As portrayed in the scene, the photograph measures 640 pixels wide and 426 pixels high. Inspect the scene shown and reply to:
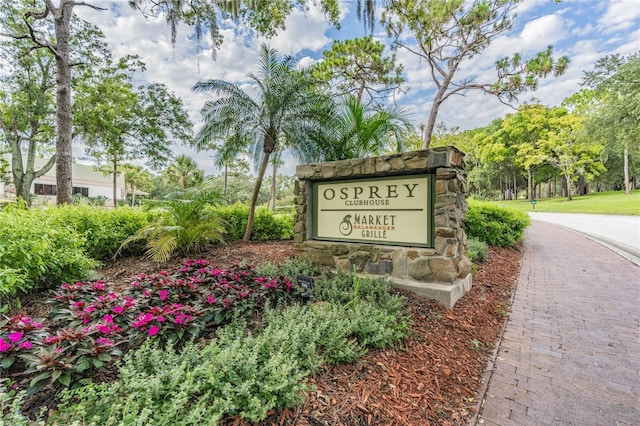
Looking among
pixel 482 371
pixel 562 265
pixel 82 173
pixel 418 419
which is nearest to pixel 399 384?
pixel 418 419

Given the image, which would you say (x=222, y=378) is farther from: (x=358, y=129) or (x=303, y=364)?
(x=358, y=129)

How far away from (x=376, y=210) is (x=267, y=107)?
385 cm

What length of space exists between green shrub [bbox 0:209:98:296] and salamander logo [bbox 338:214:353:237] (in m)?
3.20

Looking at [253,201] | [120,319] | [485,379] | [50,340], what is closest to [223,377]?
[50,340]

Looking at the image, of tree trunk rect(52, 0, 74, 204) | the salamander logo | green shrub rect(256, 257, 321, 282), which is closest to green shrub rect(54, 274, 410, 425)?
green shrub rect(256, 257, 321, 282)

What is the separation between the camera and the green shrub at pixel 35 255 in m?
2.58

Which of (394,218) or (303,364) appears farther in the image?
(394,218)

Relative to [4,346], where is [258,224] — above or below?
above

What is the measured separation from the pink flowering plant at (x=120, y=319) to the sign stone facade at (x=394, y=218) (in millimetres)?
1196

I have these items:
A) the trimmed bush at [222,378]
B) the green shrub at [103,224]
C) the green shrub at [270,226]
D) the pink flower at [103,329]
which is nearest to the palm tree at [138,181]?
the green shrub at [270,226]

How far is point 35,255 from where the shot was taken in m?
2.75

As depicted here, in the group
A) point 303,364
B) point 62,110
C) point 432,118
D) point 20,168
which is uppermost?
point 432,118

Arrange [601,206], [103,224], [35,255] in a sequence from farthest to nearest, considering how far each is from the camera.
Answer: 1. [601,206]
2. [103,224]
3. [35,255]

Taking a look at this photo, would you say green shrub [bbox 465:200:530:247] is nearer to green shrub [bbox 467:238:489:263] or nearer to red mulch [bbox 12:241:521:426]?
green shrub [bbox 467:238:489:263]
